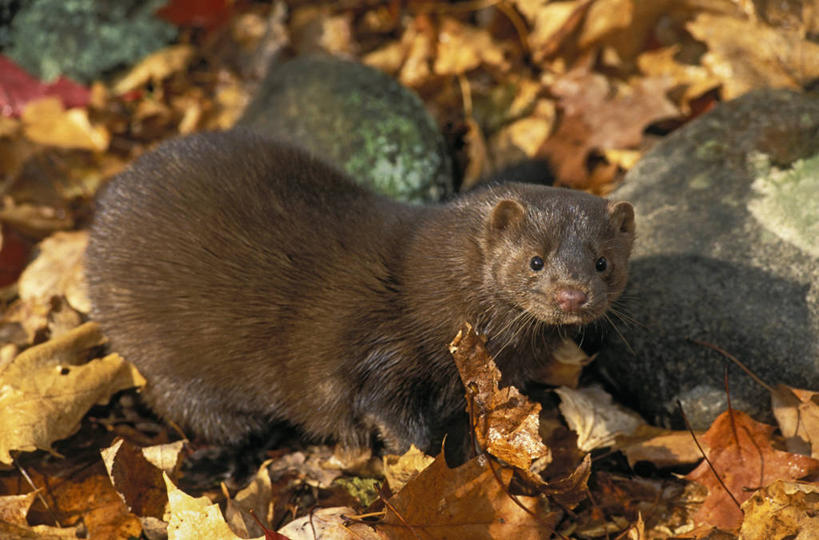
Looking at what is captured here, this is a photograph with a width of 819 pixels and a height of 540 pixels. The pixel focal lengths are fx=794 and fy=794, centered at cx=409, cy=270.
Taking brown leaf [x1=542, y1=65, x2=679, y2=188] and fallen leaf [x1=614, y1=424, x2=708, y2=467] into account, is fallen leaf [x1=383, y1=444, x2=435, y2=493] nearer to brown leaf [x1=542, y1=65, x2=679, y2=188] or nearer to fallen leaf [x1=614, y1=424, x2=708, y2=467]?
fallen leaf [x1=614, y1=424, x2=708, y2=467]

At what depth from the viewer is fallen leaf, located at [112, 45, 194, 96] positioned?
708 centimetres

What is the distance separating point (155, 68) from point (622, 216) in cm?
489

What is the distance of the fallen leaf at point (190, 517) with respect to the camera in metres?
3.46

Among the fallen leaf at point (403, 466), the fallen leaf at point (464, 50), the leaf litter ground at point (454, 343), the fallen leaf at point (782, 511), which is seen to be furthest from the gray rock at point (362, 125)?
the fallen leaf at point (782, 511)

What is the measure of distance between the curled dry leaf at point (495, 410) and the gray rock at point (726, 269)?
1157 millimetres

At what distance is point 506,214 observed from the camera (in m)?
3.75

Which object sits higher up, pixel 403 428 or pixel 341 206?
pixel 341 206

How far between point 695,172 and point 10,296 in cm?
465

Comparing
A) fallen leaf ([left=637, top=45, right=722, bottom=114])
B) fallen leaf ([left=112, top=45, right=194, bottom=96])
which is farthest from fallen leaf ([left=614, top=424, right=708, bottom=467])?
fallen leaf ([left=112, top=45, right=194, bottom=96])

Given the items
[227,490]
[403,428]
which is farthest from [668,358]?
[227,490]

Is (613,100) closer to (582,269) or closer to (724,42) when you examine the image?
(724,42)

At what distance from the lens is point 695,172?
4887mm

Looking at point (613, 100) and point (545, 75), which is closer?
point (613, 100)

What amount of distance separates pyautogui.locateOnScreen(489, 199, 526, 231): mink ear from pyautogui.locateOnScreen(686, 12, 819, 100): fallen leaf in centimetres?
293
